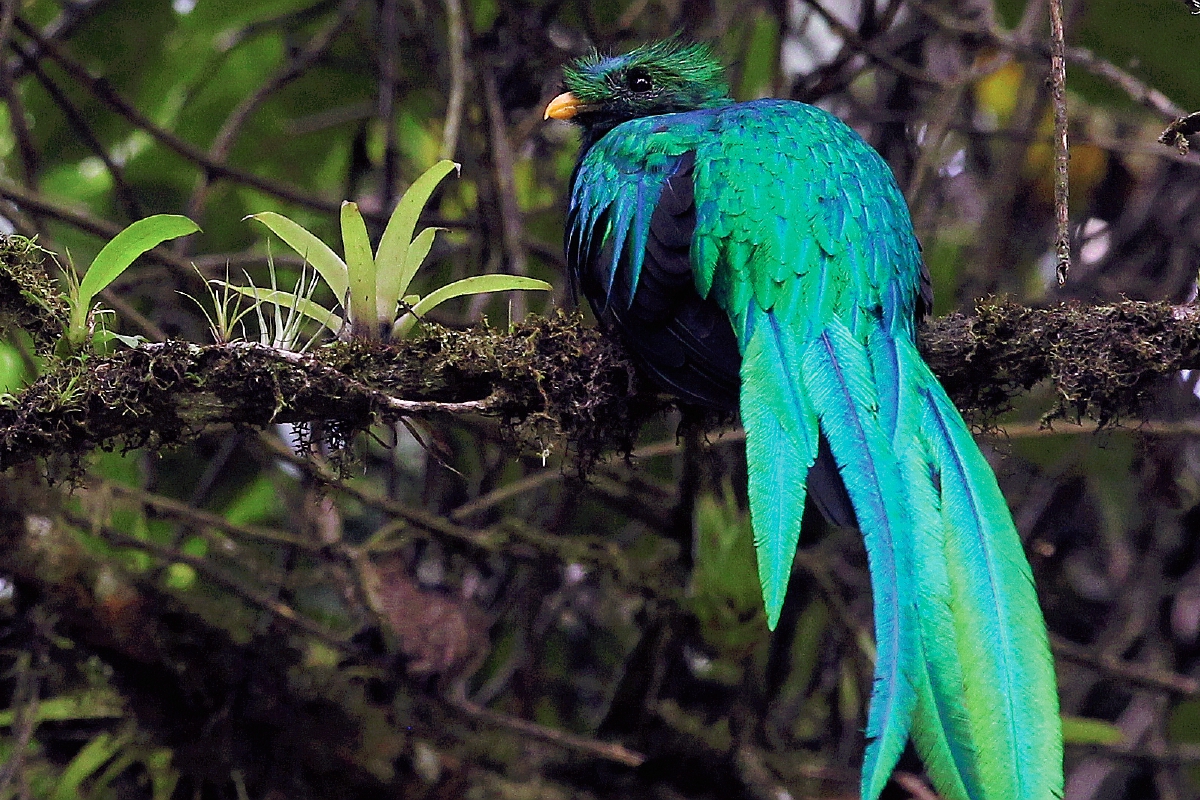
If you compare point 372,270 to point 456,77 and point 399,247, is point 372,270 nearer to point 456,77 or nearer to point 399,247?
point 399,247

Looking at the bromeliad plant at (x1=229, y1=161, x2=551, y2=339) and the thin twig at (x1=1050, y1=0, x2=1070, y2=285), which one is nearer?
the thin twig at (x1=1050, y1=0, x2=1070, y2=285)

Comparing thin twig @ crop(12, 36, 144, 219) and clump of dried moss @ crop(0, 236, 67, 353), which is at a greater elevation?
thin twig @ crop(12, 36, 144, 219)

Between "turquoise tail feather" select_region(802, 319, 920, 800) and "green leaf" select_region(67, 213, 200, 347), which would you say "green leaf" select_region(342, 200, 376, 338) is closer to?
"green leaf" select_region(67, 213, 200, 347)

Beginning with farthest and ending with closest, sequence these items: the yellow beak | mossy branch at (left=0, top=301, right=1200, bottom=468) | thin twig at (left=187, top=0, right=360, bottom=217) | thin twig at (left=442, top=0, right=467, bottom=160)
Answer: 1. thin twig at (left=187, top=0, right=360, bottom=217)
2. thin twig at (left=442, top=0, right=467, bottom=160)
3. the yellow beak
4. mossy branch at (left=0, top=301, right=1200, bottom=468)

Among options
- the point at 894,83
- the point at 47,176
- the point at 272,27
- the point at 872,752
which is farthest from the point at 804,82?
the point at 872,752

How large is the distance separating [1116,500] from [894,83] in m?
1.58

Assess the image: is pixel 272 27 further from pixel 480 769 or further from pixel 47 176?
pixel 480 769

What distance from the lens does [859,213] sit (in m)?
2.53

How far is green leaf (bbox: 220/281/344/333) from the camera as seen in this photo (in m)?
2.05

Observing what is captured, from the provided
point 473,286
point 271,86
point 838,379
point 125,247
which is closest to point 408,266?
point 473,286

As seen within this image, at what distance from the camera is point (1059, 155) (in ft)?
6.48

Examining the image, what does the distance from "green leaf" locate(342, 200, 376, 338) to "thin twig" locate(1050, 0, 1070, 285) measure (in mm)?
1039

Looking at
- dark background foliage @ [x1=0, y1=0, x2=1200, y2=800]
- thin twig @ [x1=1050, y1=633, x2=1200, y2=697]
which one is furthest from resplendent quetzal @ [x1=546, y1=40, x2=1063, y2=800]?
thin twig @ [x1=1050, y1=633, x2=1200, y2=697]

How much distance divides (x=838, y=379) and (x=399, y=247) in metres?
0.75
